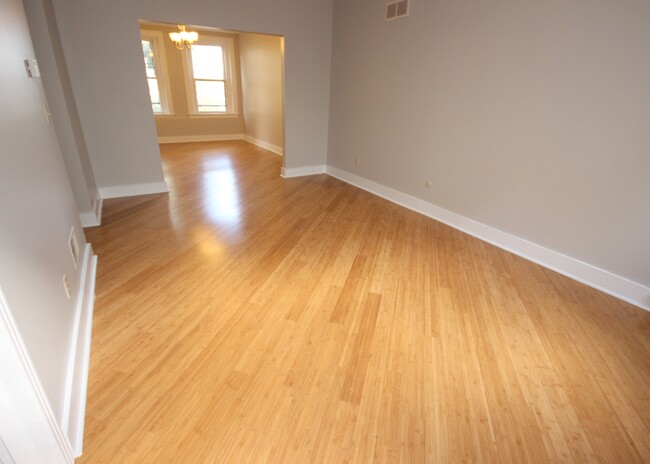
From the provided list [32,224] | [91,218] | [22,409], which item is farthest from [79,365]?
[91,218]

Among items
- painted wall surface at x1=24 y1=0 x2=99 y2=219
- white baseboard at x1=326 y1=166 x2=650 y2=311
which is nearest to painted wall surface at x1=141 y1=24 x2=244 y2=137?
painted wall surface at x1=24 y1=0 x2=99 y2=219

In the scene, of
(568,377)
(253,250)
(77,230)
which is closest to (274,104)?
(253,250)

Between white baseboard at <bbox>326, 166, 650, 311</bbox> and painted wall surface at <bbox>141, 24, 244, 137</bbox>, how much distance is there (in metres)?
5.52

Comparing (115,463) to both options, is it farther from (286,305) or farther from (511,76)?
(511,76)

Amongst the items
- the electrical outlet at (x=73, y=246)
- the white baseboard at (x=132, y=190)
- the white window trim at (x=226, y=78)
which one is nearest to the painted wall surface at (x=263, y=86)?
the white window trim at (x=226, y=78)

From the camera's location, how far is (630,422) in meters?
1.44

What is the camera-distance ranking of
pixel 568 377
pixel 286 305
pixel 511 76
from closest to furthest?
pixel 568 377 < pixel 286 305 < pixel 511 76

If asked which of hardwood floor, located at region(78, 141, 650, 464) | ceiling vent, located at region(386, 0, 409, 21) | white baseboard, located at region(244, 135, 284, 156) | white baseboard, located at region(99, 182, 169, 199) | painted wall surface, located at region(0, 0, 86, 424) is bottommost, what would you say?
hardwood floor, located at region(78, 141, 650, 464)

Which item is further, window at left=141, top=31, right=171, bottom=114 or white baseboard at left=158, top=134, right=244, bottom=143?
white baseboard at left=158, top=134, right=244, bottom=143

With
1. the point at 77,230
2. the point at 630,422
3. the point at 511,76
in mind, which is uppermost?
the point at 511,76

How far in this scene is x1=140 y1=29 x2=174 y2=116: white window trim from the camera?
6.73 meters

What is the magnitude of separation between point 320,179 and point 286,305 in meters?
3.29

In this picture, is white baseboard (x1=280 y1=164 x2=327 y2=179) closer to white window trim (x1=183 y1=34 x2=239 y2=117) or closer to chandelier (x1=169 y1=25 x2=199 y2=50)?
chandelier (x1=169 y1=25 x2=199 y2=50)

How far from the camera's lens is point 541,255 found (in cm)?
278
